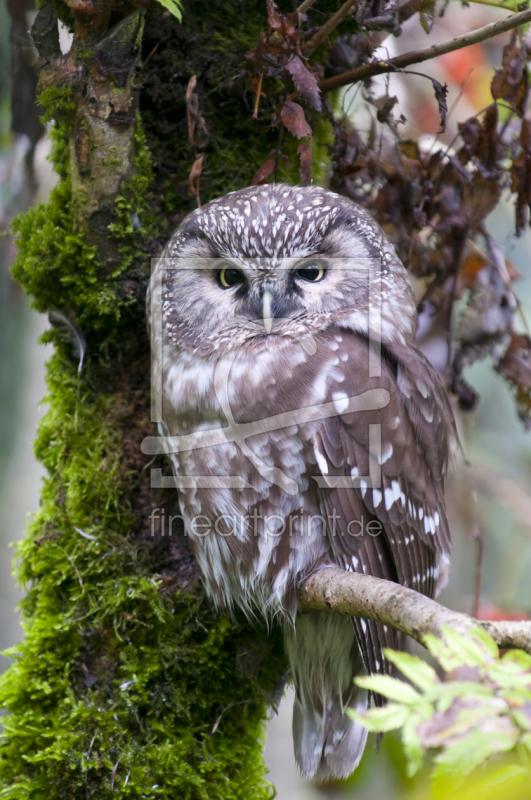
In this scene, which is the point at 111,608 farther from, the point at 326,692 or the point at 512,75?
the point at 512,75

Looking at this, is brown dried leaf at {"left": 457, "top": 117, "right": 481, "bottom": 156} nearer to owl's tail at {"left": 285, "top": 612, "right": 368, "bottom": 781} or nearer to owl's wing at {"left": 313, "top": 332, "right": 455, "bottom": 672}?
owl's wing at {"left": 313, "top": 332, "right": 455, "bottom": 672}

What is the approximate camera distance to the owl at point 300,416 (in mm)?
2143

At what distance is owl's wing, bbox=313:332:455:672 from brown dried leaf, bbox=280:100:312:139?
25.1 inches

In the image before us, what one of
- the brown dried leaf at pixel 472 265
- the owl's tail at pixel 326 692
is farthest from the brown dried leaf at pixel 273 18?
the owl's tail at pixel 326 692

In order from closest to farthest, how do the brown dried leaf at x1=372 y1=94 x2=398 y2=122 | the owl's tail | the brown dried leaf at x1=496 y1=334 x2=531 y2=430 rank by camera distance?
the owl's tail
the brown dried leaf at x1=372 y1=94 x2=398 y2=122
the brown dried leaf at x1=496 y1=334 x2=531 y2=430

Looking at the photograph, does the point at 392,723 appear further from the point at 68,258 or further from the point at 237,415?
the point at 68,258

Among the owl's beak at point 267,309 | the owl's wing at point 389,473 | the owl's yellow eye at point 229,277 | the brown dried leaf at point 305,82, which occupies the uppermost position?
the brown dried leaf at point 305,82

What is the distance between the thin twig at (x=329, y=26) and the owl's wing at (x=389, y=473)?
0.95 m

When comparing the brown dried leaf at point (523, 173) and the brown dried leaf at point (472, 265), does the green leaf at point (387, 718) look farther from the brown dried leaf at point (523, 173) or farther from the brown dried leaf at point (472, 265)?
the brown dried leaf at point (472, 265)

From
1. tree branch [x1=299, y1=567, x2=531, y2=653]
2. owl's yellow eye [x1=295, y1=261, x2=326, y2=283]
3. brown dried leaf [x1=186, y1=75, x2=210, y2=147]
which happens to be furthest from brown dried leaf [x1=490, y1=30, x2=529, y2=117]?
tree branch [x1=299, y1=567, x2=531, y2=653]

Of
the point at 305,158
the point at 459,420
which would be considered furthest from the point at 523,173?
the point at 459,420

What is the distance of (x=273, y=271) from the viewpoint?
7.16ft

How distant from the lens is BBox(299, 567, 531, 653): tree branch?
1287 millimetres

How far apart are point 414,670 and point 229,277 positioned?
62.1 inches
